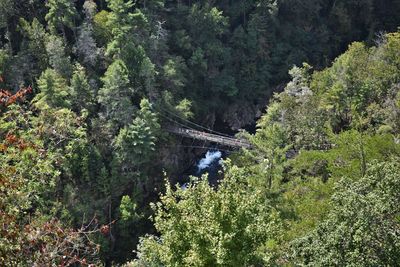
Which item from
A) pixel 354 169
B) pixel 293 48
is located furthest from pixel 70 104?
pixel 293 48

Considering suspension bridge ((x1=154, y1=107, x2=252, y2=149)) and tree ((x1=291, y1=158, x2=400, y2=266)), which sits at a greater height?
suspension bridge ((x1=154, y1=107, x2=252, y2=149))

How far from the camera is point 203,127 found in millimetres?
39375

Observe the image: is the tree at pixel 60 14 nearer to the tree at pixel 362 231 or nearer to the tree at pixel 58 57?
the tree at pixel 58 57

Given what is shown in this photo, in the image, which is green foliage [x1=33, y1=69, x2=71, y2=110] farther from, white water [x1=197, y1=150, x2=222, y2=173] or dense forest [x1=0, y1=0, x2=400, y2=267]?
white water [x1=197, y1=150, x2=222, y2=173]

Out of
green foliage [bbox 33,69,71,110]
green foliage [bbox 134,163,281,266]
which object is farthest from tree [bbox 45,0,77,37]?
green foliage [bbox 134,163,281,266]

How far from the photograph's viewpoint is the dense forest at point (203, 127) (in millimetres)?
Answer: 11352

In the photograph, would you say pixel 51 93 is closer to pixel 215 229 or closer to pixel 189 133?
pixel 189 133

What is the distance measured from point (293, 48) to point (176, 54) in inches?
519

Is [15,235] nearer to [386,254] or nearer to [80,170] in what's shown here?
[386,254]

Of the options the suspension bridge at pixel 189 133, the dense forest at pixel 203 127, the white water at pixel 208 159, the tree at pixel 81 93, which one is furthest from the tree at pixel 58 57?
the white water at pixel 208 159

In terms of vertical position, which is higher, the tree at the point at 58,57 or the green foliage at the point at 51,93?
the tree at the point at 58,57

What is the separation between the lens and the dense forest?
11.4 meters

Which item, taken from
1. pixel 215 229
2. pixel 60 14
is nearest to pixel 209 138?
pixel 60 14

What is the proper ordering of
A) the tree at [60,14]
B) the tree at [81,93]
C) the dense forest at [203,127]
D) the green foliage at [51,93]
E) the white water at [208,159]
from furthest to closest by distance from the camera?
the white water at [208,159], the tree at [60,14], the tree at [81,93], the green foliage at [51,93], the dense forest at [203,127]
